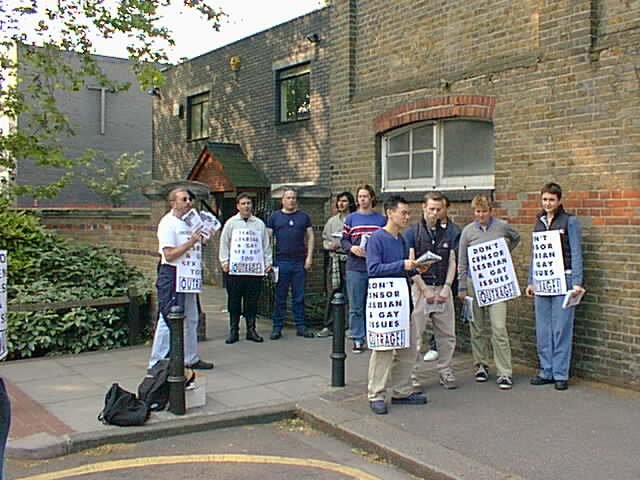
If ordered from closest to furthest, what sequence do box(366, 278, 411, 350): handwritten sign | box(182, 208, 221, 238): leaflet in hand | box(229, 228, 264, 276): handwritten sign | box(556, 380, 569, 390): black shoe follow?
box(366, 278, 411, 350): handwritten sign
box(556, 380, 569, 390): black shoe
box(182, 208, 221, 238): leaflet in hand
box(229, 228, 264, 276): handwritten sign

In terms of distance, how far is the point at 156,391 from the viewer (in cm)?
645

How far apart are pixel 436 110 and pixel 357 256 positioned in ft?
7.14

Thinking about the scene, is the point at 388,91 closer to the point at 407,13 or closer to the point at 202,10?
→ the point at 407,13

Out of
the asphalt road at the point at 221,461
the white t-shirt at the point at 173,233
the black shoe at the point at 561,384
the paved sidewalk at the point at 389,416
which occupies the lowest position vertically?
the asphalt road at the point at 221,461

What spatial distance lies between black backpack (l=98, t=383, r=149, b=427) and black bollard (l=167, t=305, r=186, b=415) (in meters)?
0.26

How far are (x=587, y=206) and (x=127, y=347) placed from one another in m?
5.98

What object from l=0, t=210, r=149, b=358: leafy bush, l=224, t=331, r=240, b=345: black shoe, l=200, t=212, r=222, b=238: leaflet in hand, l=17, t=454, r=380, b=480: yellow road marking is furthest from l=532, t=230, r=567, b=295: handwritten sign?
l=0, t=210, r=149, b=358: leafy bush

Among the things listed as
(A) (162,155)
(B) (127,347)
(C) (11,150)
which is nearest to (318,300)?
(B) (127,347)

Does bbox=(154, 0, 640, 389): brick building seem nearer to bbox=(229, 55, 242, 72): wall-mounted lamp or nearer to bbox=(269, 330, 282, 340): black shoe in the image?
bbox=(269, 330, 282, 340): black shoe

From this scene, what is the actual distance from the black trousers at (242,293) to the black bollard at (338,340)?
2.71 metres

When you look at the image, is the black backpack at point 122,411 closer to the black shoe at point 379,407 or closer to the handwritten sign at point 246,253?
the black shoe at point 379,407

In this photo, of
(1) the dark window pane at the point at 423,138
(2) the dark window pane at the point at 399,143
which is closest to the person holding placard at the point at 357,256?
(1) the dark window pane at the point at 423,138

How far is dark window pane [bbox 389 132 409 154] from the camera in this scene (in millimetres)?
10109

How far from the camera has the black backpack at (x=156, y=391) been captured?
6.44 meters
